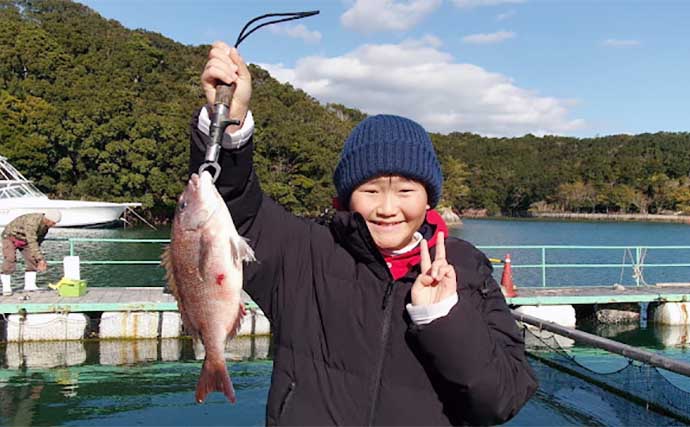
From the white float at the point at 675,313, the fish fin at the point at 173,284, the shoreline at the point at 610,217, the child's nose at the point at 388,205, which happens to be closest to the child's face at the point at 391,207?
the child's nose at the point at 388,205

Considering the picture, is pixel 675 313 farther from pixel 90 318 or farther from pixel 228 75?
pixel 228 75

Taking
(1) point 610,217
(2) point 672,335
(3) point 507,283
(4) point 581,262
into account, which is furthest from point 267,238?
(1) point 610,217

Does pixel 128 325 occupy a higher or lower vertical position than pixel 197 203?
lower

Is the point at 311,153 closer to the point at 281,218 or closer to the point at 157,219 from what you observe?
the point at 157,219

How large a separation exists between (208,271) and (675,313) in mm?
12624

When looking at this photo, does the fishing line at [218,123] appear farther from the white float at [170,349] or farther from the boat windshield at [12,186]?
the boat windshield at [12,186]

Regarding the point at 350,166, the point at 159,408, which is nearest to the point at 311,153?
the point at 159,408

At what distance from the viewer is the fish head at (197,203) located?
1666mm

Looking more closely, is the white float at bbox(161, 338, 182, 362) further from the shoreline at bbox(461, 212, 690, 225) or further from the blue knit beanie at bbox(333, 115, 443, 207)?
the shoreline at bbox(461, 212, 690, 225)

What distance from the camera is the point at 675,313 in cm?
1189

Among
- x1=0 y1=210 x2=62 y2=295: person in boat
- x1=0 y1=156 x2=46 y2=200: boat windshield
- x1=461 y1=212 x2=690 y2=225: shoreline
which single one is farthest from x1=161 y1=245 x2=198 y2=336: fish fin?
x1=461 y1=212 x2=690 y2=225: shoreline

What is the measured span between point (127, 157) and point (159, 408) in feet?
137

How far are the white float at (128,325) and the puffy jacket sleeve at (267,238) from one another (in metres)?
8.55

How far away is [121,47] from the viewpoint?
7250cm
